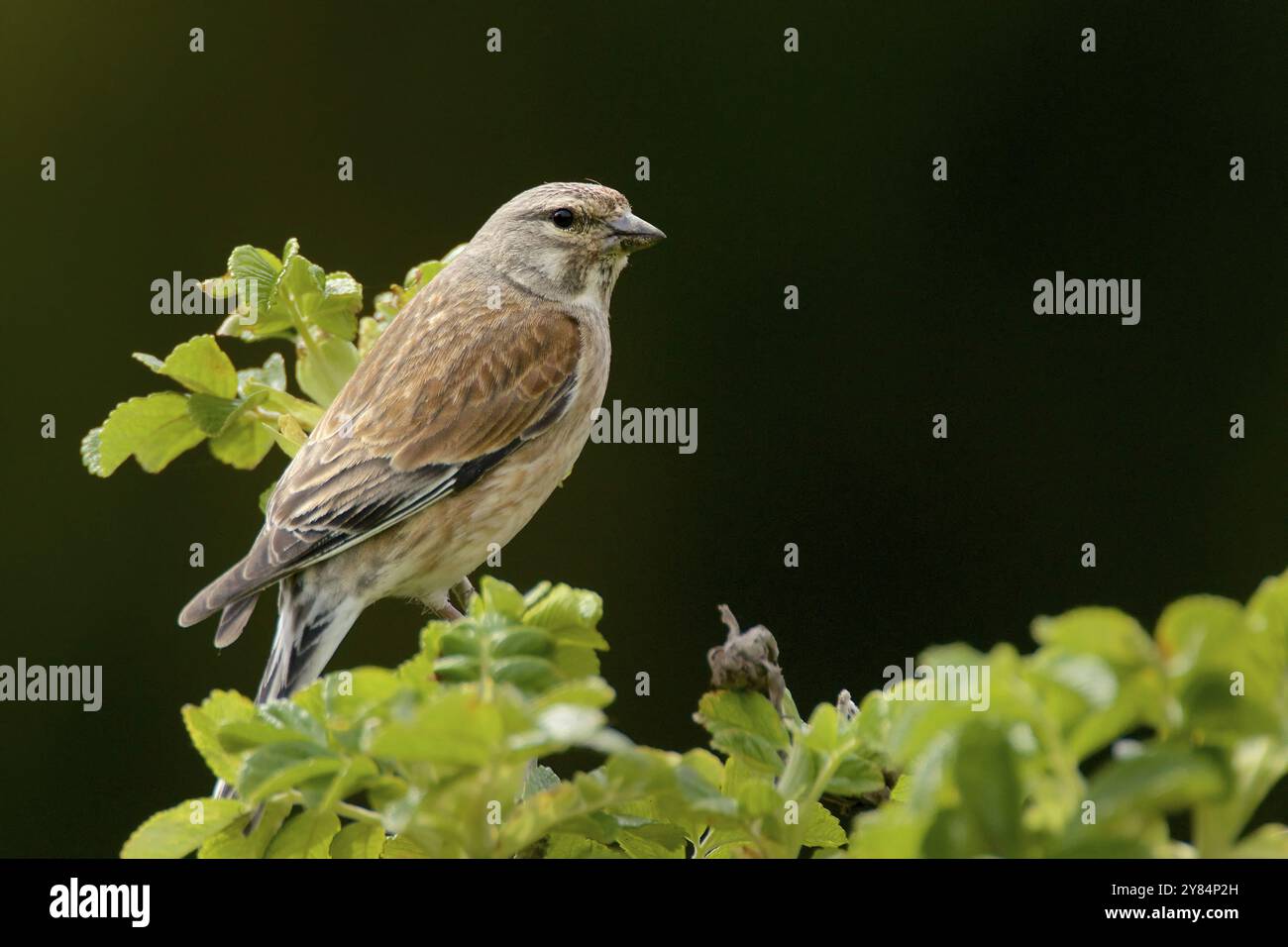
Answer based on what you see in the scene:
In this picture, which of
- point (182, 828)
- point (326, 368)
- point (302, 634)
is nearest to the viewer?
point (182, 828)

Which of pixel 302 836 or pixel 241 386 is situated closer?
pixel 302 836

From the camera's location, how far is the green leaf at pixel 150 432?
131cm

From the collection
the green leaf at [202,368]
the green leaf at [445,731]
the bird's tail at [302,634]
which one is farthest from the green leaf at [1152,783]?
the bird's tail at [302,634]

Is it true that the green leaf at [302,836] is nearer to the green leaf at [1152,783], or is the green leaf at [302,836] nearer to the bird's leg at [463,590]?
the green leaf at [1152,783]

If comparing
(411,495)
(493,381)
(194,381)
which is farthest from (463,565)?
(194,381)

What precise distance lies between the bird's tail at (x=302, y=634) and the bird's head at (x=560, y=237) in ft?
2.36

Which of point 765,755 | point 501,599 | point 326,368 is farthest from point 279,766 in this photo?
point 326,368

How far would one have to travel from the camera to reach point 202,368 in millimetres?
1262

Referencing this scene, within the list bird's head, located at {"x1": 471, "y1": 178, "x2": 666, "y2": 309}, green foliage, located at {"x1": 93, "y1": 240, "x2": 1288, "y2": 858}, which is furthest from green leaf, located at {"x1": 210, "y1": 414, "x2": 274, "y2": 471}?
bird's head, located at {"x1": 471, "y1": 178, "x2": 666, "y2": 309}

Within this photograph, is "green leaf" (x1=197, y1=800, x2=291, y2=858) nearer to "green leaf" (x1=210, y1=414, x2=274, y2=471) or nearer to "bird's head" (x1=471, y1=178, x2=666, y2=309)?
"green leaf" (x1=210, y1=414, x2=274, y2=471)

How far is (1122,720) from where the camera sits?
1.68ft

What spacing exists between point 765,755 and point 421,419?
4.85 feet

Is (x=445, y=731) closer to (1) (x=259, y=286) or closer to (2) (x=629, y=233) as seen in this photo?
(1) (x=259, y=286)

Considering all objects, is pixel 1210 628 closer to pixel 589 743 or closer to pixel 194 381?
pixel 589 743
